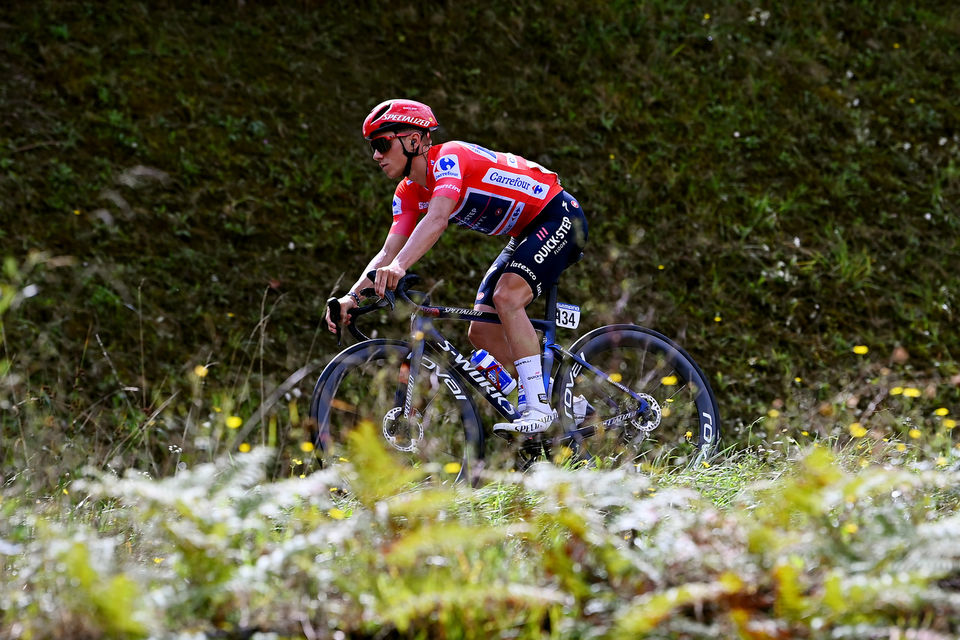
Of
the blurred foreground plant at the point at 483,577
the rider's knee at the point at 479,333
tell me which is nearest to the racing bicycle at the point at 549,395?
the rider's knee at the point at 479,333

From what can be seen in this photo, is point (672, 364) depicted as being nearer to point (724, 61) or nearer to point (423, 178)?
point (423, 178)

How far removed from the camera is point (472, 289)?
8.20 meters

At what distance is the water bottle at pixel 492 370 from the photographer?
5117 millimetres

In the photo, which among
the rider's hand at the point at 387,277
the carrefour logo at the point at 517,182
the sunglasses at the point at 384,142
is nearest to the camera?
the rider's hand at the point at 387,277

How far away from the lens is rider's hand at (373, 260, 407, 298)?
4.58m

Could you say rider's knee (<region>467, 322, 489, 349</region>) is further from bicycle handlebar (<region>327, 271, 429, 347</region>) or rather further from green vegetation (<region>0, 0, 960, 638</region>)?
green vegetation (<region>0, 0, 960, 638</region>)

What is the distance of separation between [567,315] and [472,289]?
2.88 metres

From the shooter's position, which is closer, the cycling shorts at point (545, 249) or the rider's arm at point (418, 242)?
the rider's arm at point (418, 242)

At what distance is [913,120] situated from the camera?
1049 cm

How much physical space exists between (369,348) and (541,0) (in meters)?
7.85

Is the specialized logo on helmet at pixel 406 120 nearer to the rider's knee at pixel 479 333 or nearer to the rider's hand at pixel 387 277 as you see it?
the rider's hand at pixel 387 277

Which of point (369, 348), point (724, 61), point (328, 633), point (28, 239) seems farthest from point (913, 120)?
point (328, 633)

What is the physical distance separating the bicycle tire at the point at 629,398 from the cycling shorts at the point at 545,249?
54cm

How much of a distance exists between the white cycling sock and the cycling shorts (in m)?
0.39
